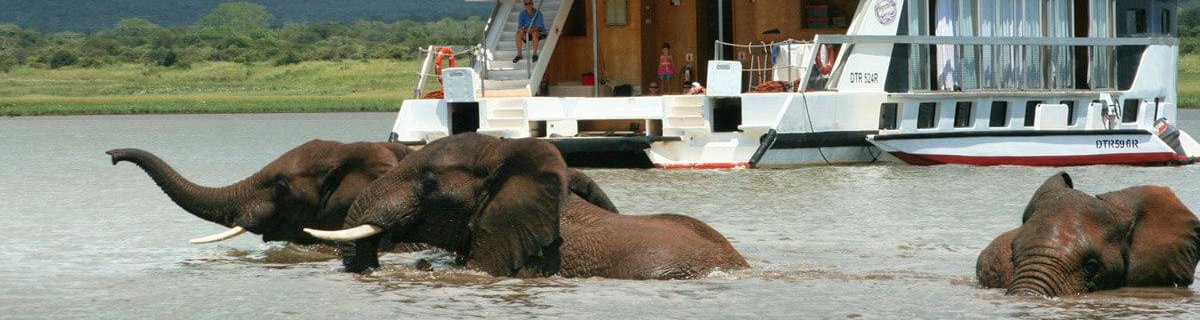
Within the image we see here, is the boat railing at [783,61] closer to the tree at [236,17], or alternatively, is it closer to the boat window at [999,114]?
the boat window at [999,114]

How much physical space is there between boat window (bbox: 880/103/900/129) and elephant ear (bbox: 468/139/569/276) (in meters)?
14.6

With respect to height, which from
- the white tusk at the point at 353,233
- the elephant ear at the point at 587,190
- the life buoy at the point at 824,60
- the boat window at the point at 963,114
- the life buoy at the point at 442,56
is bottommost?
the boat window at the point at 963,114

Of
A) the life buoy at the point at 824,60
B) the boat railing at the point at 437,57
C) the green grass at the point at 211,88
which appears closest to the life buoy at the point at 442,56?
the boat railing at the point at 437,57

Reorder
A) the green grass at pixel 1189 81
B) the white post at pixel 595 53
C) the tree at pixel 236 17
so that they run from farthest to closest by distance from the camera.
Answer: the tree at pixel 236 17, the green grass at pixel 1189 81, the white post at pixel 595 53

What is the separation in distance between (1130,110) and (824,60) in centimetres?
600

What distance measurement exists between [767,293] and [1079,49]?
18049 millimetres

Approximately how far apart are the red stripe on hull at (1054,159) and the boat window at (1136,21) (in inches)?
77.2

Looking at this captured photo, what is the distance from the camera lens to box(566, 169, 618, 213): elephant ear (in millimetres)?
13000

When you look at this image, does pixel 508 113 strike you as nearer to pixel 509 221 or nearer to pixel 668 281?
pixel 668 281

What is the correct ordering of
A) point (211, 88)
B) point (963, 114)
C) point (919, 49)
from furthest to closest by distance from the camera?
point (211, 88)
point (963, 114)
point (919, 49)

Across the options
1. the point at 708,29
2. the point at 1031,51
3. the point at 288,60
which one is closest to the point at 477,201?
the point at 708,29

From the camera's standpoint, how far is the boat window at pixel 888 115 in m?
26.5

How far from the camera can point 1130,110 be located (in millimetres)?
29562

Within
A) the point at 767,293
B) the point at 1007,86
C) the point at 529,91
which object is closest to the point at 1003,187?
the point at 1007,86
